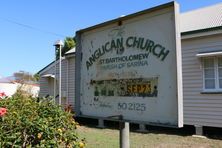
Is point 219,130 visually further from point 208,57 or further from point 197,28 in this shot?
point 197,28

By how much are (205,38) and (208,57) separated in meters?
0.69

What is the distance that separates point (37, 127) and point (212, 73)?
27.9 ft

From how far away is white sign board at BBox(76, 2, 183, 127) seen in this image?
13.1 feet

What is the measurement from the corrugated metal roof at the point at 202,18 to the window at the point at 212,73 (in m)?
1.20

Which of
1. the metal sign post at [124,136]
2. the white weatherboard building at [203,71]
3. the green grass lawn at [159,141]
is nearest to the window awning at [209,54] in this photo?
Answer: the white weatherboard building at [203,71]

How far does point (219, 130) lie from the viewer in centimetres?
1186

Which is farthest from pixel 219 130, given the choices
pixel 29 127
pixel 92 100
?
pixel 29 127

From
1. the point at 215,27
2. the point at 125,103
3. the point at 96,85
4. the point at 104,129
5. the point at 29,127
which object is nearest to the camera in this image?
the point at 29,127

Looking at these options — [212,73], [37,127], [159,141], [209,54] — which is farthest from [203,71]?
[37,127]

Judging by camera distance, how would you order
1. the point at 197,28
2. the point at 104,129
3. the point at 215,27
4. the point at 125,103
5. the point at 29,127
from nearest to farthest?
the point at 29,127 → the point at 125,103 → the point at 215,27 → the point at 197,28 → the point at 104,129

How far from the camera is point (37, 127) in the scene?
4.12m

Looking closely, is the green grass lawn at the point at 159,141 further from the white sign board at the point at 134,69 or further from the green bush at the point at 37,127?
the green bush at the point at 37,127

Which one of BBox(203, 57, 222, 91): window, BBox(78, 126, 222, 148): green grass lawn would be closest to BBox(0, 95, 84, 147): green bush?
BBox(78, 126, 222, 148): green grass lawn

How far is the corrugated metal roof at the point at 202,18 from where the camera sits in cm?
1163
